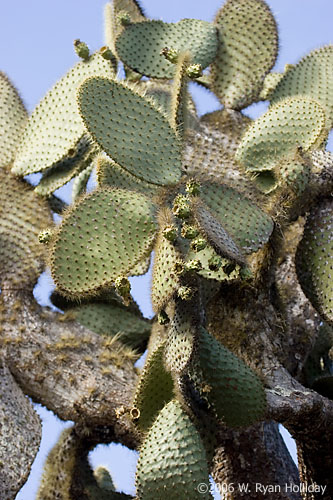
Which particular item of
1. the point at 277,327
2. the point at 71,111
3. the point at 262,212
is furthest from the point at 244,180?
the point at 71,111

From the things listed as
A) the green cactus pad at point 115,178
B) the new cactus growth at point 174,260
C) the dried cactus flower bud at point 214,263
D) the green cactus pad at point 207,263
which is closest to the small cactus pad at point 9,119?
the new cactus growth at point 174,260

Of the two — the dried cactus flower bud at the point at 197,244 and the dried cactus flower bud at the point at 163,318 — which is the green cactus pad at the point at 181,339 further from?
the dried cactus flower bud at the point at 197,244

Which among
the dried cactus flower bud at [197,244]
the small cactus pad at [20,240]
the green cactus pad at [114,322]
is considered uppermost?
the dried cactus flower bud at [197,244]

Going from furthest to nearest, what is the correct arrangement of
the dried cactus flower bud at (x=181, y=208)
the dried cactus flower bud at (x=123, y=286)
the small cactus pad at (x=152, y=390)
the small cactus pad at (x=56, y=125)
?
the small cactus pad at (x=56, y=125), the small cactus pad at (x=152, y=390), the dried cactus flower bud at (x=123, y=286), the dried cactus flower bud at (x=181, y=208)

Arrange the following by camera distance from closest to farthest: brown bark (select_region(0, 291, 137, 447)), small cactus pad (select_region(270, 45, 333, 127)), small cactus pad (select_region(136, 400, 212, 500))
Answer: small cactus pad (select_region(136, 400, 212, 500)) → brown bark (select_region(0, 291, 137, 447)) → small cactus pad (select_region(270, 45, 333, 127))

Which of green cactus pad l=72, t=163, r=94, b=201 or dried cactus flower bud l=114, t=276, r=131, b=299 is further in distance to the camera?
green cactus pad l=72, t=163, r=94, b=201

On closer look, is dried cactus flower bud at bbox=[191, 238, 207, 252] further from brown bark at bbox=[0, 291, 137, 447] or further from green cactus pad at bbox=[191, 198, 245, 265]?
brown bark at bbox=[0, 291, 137, 447]

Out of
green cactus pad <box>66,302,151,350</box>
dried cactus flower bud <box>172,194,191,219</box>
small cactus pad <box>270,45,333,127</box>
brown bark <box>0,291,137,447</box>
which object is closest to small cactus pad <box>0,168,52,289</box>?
brown bark <box>0,291,137,447</box>

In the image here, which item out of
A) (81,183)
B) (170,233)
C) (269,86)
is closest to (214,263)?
(170,233)
